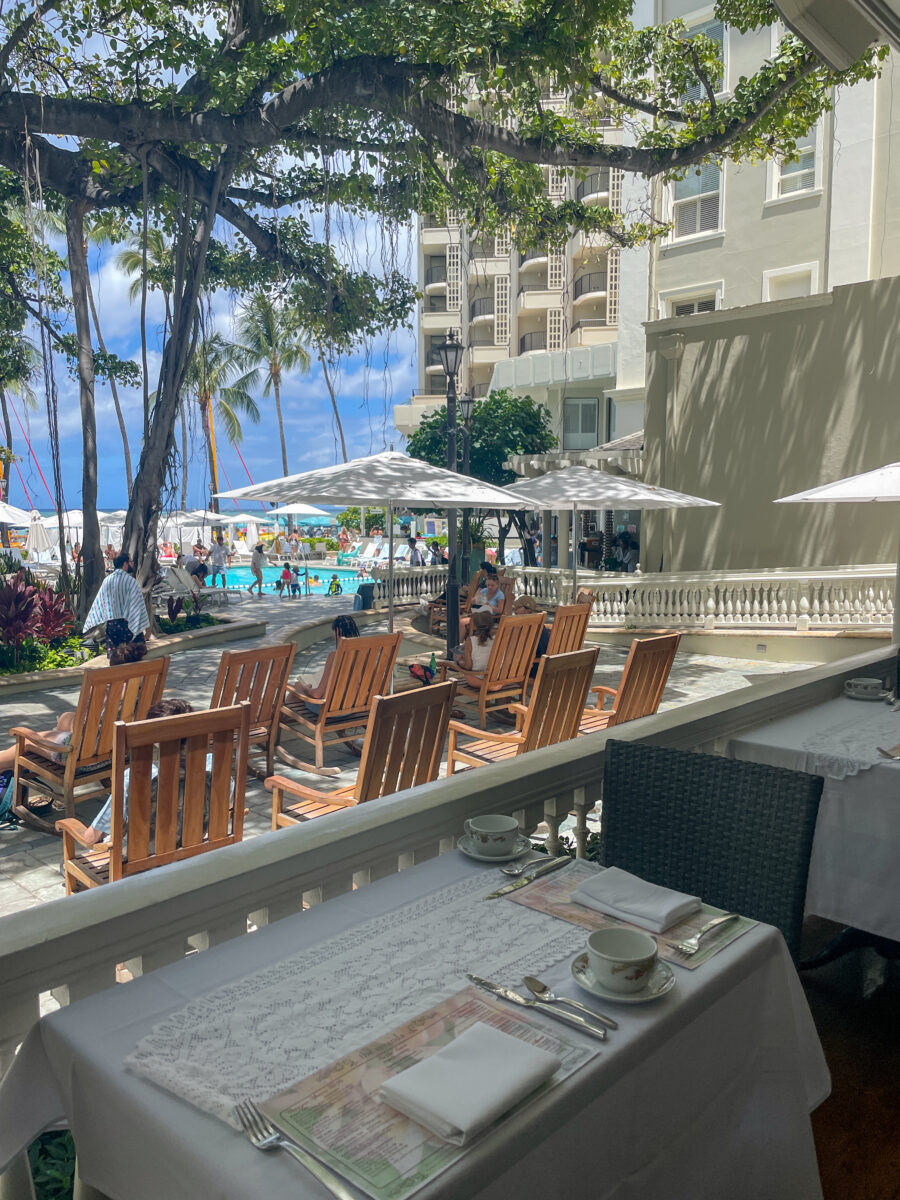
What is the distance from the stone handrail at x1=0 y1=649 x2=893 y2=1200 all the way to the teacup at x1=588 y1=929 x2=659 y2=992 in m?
0.78

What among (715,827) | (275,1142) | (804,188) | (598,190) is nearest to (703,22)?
(804,188)

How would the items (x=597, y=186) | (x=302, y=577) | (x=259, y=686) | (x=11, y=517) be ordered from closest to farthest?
(x=259, y=686) → (x=11, y=517) → (x=302, y=577) → (x=597, y=186)

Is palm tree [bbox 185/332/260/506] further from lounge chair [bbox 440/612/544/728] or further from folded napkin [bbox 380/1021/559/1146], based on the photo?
folded napkin [bbox 380/1021/559/1146]

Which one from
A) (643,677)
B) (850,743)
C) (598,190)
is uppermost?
(598,190)

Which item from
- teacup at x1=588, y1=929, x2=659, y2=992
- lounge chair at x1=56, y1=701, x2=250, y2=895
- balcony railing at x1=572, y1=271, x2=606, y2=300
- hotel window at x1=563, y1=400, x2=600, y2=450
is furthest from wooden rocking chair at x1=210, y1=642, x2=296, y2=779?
balcony railing at x1=572, y1=271, x2=606, y2=300

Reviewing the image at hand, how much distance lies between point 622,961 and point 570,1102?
285 millimetres

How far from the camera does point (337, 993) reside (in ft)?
5.27

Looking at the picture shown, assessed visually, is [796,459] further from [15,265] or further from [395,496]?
[15,265]

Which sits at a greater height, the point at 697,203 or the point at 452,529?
the point at 697,203

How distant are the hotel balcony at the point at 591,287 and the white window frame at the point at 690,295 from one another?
17652 mm

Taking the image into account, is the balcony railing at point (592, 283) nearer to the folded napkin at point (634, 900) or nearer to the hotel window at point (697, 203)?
the hotel window at point (697, 203)

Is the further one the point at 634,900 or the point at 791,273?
the point at 791,273

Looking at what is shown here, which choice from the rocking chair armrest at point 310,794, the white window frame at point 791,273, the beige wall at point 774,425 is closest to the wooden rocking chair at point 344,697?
the rocking chair armrest at point 310,794

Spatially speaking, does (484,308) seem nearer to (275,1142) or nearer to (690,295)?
(690,295)
